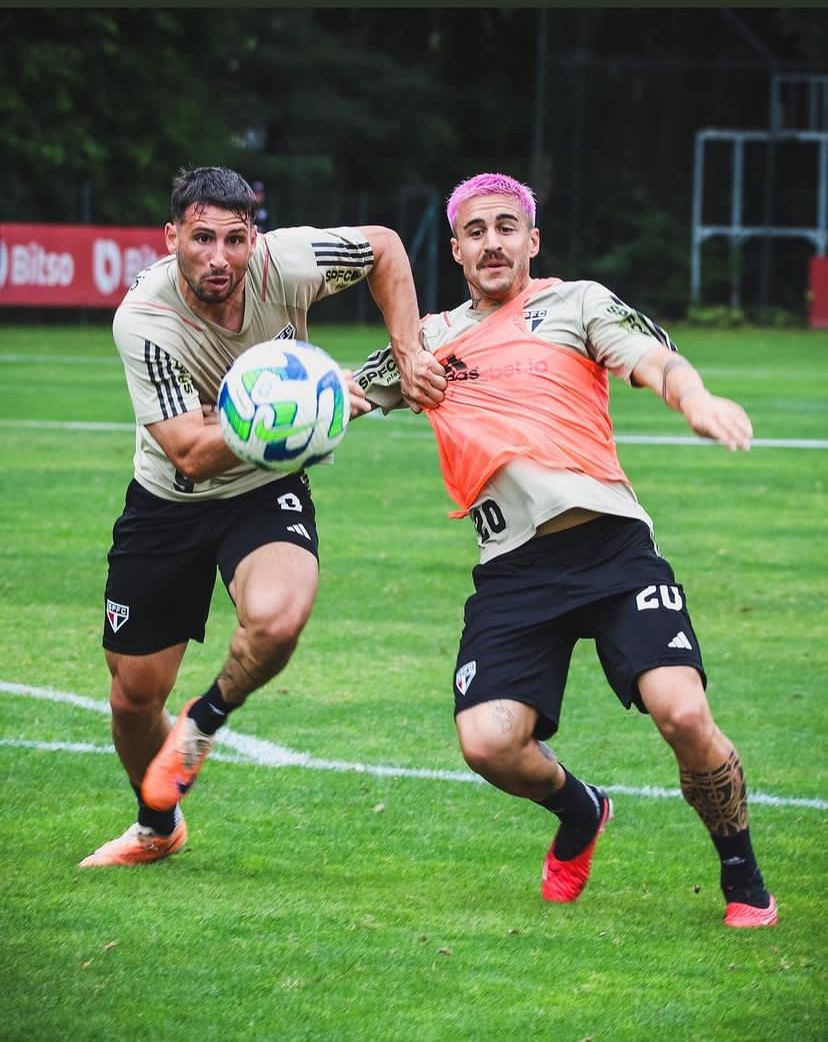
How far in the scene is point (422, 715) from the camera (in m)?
8.70

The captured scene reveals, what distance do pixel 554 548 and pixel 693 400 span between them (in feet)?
2.47

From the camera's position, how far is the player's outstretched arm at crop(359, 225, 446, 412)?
6328 millimetres

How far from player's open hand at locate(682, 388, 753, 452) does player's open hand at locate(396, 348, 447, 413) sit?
987 mm

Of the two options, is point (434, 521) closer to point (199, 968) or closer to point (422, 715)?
point (422, 715)

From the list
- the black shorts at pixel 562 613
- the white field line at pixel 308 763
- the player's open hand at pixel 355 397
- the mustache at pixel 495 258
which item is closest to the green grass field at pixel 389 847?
the white field line at pixel 308 763

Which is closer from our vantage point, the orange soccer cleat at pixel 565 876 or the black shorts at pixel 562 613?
the black shorts at pixel 562 613

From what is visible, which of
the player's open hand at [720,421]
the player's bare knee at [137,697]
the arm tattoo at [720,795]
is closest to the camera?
the player's open hand at [720,421]

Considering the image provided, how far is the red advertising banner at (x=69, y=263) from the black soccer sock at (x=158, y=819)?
29.8 m

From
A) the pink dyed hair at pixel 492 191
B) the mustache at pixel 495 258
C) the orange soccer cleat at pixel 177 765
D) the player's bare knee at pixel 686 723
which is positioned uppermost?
the pink dyed hair at pixel 492 191

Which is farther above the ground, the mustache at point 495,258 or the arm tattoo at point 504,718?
the mustache at point 495,258

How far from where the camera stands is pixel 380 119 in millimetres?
52531

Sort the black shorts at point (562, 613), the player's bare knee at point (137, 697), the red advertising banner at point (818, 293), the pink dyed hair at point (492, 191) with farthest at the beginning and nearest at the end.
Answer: the red advertising banner at point (818, 293) < the player's bare knee at point (137, 697) < the pink dyed hair at point (492, 191) < the black shorts at point (562, 613)

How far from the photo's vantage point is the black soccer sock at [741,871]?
5.92 metres

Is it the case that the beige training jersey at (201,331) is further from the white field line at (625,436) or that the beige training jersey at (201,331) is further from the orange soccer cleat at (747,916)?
the white field line at (625,436)
